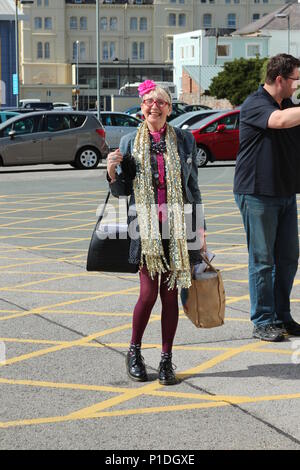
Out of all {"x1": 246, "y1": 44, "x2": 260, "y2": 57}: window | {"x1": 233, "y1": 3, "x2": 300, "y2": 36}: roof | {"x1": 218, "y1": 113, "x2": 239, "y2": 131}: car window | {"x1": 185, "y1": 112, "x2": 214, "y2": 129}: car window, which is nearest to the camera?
{"x1": 218, "y1": 113, "x2": 239, "y2": 131}: car window

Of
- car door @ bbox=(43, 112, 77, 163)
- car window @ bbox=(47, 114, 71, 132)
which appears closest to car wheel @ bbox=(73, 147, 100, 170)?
car door @ bbox=(43, 112, 77, 163)

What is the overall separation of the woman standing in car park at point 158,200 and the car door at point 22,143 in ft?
61.5

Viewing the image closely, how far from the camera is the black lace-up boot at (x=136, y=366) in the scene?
5.47 metres

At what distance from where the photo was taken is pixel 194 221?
18.1ft

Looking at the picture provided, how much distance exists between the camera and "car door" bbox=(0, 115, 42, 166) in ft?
78.4

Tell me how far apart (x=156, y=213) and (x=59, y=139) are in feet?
63.1

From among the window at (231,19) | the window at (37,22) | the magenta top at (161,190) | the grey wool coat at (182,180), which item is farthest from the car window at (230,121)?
the window at (231,19)

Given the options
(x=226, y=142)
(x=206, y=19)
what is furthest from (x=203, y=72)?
(x=226, y=142)

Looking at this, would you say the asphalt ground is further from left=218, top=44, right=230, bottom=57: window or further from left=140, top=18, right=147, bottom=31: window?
left=140, top=18, right=147, bottom=31: window

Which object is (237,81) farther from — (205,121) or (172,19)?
(172,19)

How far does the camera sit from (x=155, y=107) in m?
5.34

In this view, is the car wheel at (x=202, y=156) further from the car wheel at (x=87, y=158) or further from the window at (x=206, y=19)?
the window at (x=206, y=19)

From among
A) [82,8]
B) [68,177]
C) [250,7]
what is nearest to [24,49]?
[82,8]

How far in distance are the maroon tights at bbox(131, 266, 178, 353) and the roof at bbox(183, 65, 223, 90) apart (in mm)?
91414
